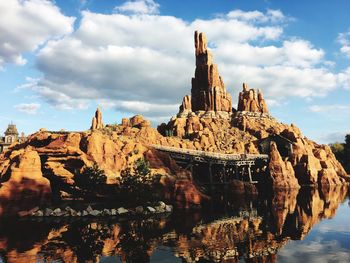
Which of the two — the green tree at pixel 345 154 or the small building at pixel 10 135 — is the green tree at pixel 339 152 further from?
the small building at pixel 10 135

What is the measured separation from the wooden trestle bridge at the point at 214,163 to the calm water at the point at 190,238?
74.9ft

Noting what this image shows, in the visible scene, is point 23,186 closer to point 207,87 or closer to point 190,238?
point 190,238

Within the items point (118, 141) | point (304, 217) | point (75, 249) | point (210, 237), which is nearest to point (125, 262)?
point (75, 249)

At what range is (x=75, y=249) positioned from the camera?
2798 cm

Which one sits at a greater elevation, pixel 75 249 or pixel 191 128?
pixel 191 128

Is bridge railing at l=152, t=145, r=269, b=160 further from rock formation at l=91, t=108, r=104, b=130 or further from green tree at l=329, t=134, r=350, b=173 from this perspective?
green tree at l=329, t=134, r=350, b=173

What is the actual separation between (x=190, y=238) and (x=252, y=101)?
117 m

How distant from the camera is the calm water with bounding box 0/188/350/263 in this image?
26.2 metres

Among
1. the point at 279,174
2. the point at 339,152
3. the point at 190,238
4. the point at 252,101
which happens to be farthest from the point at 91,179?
the point at 339,152

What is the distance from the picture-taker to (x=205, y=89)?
142 meters

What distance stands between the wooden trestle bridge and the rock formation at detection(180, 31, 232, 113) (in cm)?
5000

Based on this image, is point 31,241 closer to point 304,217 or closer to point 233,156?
point 304,217

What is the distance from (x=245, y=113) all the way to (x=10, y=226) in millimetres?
112333

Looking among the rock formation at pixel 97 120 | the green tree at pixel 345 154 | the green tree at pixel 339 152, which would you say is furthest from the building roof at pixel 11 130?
the green tree at pixel 339 152
